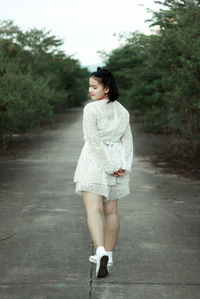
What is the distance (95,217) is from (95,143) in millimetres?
671

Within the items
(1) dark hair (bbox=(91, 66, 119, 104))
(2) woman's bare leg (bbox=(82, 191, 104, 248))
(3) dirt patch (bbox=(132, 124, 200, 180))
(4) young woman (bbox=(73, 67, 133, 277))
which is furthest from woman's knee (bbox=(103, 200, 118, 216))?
(3) dirt patch (bbox=(132, 124, 200, 180))

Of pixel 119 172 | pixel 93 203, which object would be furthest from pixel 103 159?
A: pixel 93 203

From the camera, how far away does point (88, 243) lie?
546cm

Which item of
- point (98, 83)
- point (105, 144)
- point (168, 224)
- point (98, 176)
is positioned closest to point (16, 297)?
point (98, 176)

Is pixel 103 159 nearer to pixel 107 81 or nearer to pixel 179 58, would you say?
pixel 107 81

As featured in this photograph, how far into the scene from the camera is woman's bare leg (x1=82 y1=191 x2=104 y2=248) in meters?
4.24

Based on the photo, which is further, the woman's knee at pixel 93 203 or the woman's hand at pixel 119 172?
the woman's hand at pixel 119 172

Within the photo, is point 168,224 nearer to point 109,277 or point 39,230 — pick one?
point 39,230

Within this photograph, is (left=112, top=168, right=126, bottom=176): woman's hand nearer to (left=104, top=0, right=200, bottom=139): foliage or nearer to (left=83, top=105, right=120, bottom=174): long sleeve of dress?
(left=83, top=105, right=120, bottom=174): long sleeve of dress

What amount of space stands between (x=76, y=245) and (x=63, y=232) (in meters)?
0.65

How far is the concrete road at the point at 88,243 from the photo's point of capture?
13.3 feet

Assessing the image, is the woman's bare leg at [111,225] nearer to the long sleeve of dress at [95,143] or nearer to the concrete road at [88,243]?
the concrete road at [88,243]

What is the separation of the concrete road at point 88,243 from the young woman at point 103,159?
33cm

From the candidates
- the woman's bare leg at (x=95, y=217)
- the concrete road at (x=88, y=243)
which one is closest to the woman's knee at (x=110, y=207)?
the woman's bare leg at (x=95, y=217)
